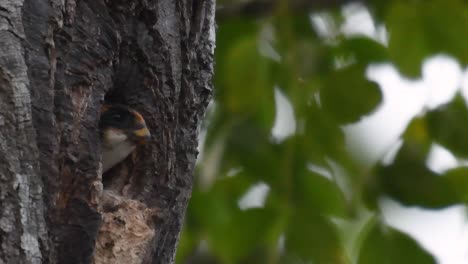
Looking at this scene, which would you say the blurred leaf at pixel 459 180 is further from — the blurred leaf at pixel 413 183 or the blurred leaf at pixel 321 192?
the blurred leaf at pixel 321 192

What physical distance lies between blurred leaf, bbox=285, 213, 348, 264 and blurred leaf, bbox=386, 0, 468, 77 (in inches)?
18.4

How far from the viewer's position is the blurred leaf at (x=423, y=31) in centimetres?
318

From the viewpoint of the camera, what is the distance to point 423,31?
3221mm

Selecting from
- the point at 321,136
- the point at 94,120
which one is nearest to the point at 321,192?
the point at 321,136

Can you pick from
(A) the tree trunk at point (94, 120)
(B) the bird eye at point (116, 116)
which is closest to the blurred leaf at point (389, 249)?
(A) the tree trunk at point (94, 120)

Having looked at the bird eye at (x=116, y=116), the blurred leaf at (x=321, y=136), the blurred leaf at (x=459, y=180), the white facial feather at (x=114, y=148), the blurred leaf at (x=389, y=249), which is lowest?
the blurred leaf at (x=459, y=180)

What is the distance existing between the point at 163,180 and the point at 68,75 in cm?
29

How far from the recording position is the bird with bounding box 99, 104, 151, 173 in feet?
6.88

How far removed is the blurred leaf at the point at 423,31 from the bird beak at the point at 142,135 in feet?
3.77

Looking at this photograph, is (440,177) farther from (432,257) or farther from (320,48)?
(320,48)

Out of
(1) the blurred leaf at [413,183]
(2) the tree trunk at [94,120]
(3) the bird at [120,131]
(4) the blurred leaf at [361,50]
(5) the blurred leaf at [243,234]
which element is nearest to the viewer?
(2) the tree trunk at [94,120]

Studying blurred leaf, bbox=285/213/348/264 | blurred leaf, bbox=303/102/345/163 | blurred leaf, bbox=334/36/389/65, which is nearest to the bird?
blurred leaf, bbox=285/213/348/264

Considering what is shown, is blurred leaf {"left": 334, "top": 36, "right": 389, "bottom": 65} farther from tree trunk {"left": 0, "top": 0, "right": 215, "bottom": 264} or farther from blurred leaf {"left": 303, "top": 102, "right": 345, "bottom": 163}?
tree trunk {"left": 0, "top": 0, "right": 215, "bottom": 264}

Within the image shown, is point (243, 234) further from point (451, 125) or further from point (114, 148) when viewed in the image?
point (114, 148)
